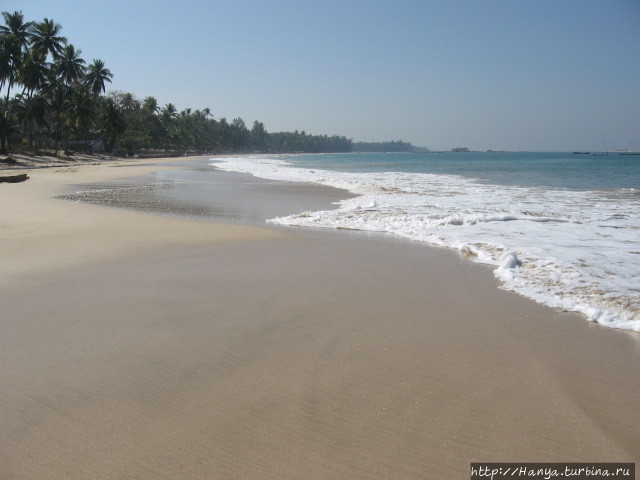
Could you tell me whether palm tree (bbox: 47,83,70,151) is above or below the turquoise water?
above

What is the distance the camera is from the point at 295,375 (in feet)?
10.1

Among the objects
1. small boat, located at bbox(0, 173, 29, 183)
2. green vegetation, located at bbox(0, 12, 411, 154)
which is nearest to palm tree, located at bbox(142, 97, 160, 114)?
green vegetation, located at bbox(0, 12, 411, 154)

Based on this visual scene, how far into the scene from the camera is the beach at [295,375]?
7.55ft

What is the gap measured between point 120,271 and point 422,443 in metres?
4.48

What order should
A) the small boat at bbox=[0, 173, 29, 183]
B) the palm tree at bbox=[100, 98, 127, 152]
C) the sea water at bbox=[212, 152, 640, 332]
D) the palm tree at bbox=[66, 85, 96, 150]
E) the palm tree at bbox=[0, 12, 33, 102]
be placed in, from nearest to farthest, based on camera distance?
the sea water at bbox=[212, 152, 640, 332]
the small boat at bbox=[0, 173, 29, 183]
the palm tree at bbox=[0, 12, 33, 102]
the palm tree at bbox=[66, 85, 96, 150]
the palm tree at bbox=[100, 98, 127, 152]

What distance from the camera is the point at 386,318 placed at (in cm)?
418

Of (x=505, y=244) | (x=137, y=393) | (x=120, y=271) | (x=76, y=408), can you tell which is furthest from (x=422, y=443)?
(x=505, y=244)

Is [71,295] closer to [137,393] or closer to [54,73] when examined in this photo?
[137,393]

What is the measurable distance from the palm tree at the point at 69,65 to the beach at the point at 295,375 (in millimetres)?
60871

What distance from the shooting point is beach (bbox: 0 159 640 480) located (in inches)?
90.7

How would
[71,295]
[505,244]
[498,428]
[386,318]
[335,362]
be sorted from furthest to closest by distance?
[505,244] < [71,295] < [386,318] < [335,362] < [498,428]

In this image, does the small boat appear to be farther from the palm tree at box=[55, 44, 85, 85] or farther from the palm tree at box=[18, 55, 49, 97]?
the palm tree at box=[55, 44, 85, 85]

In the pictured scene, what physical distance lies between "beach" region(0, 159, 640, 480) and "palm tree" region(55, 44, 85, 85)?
200 ft

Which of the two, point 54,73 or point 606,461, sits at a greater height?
point 54,73
